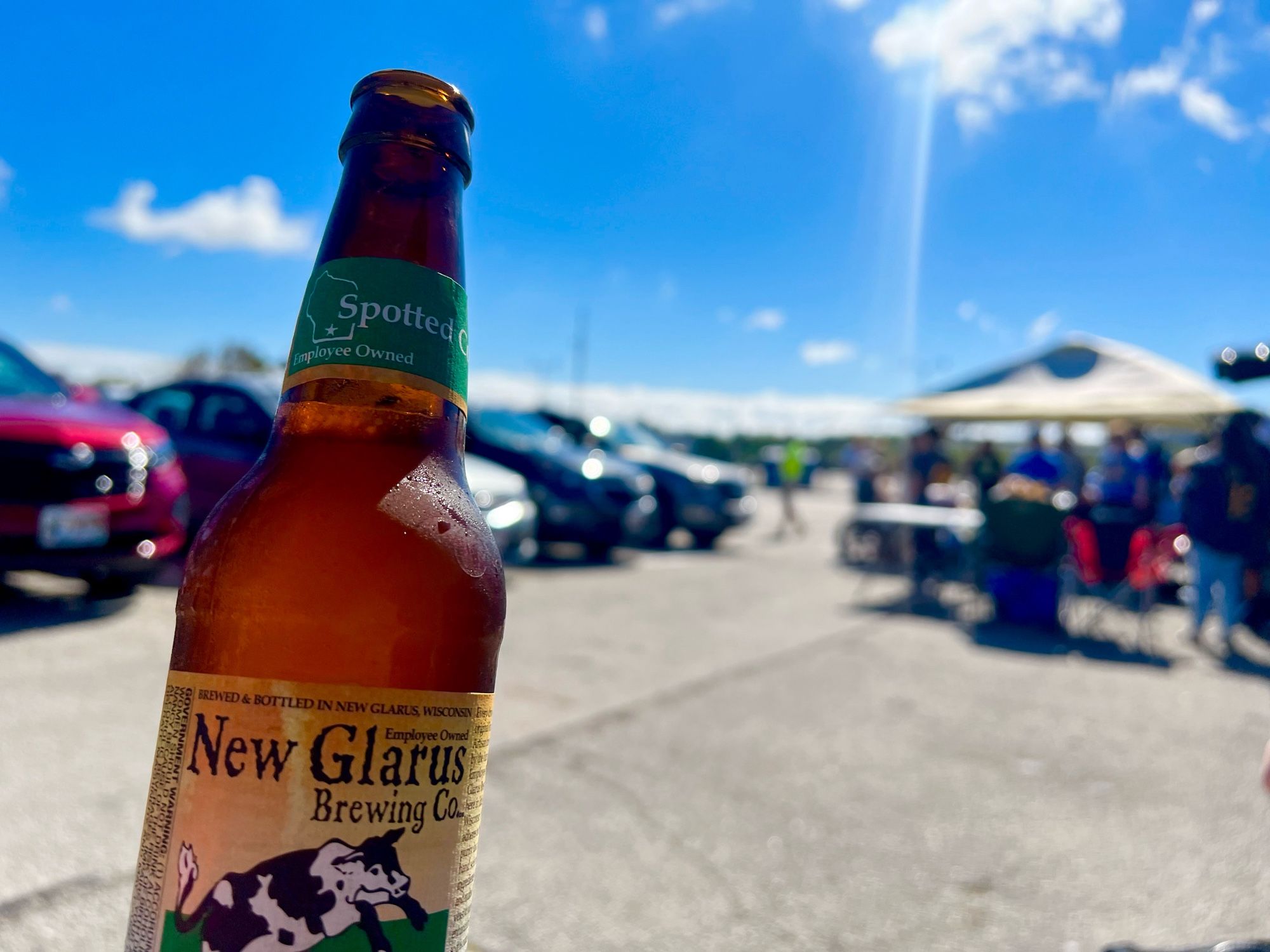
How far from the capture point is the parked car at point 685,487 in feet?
37.9

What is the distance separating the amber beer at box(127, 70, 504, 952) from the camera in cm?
88

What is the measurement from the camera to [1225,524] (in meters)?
6.67

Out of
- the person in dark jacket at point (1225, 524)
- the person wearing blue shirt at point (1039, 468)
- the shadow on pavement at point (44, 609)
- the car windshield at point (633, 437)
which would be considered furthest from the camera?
the car windshield at point (633, 437)

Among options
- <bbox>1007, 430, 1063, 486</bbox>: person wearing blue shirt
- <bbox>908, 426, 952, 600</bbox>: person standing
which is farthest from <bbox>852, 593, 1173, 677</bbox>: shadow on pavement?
<bbox>908, 426, 952, 600</bbox>: person standing

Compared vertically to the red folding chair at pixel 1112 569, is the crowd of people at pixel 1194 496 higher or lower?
higher

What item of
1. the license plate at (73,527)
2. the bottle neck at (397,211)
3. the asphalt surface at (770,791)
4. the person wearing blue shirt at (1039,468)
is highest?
the person wearing blue shirt at (1039,468)

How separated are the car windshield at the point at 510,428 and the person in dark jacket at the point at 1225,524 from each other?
19.8 ft

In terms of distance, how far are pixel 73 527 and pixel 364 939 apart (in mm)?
4471

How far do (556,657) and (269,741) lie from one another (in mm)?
4285

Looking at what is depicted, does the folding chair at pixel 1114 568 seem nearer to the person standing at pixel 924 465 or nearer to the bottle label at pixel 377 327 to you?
the person standing at pixel 924 465

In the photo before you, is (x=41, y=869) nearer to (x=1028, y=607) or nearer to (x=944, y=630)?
(x=944, y=630)

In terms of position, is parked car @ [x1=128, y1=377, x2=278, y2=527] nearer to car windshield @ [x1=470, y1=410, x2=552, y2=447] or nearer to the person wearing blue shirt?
car windshield @ [x1=470, y1=410, x2=552, y2=447]

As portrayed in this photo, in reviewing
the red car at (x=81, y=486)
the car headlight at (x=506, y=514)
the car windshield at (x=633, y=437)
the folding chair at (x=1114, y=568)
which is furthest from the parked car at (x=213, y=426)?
the folding chair at (x=1114, y=568)

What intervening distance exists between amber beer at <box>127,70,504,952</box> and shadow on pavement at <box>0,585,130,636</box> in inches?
170
